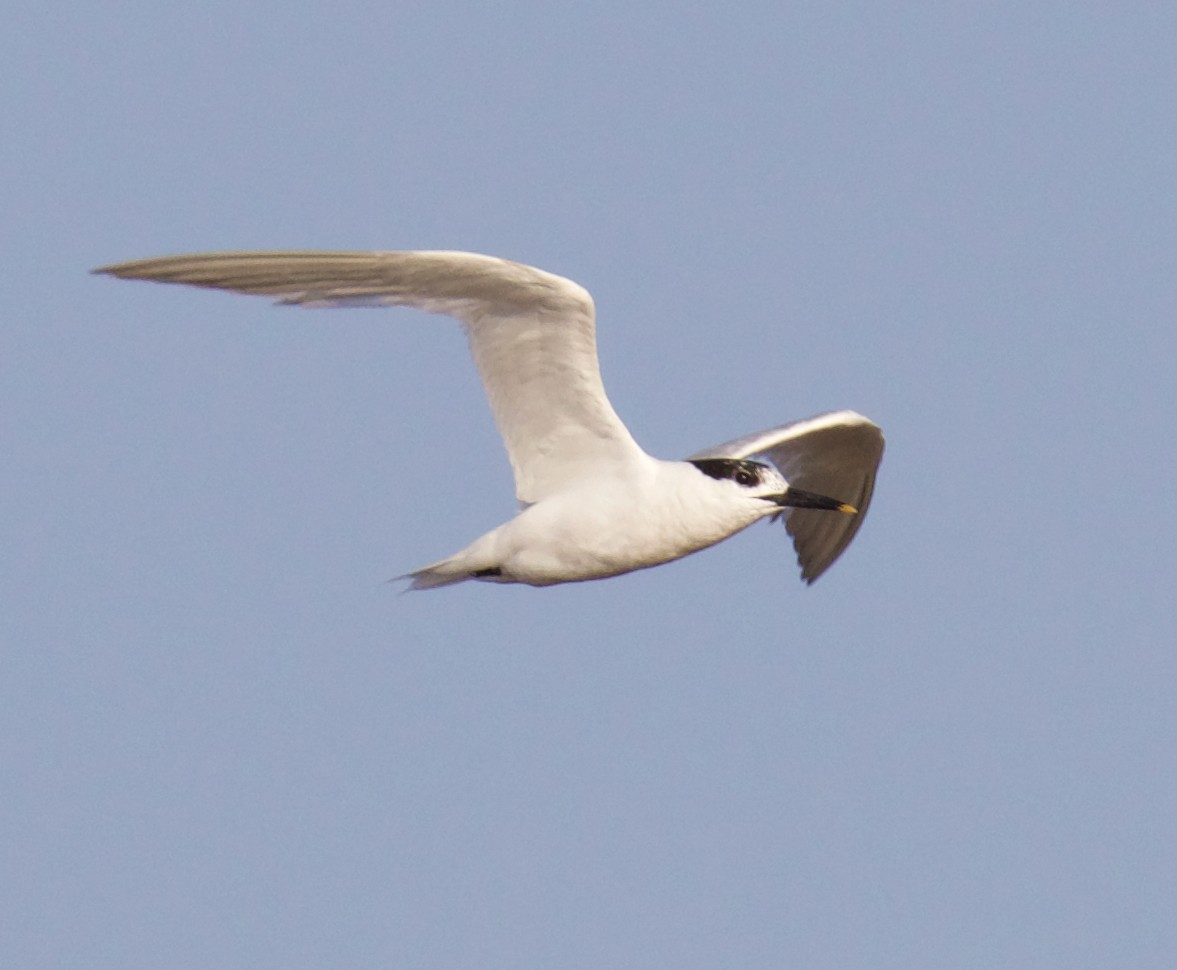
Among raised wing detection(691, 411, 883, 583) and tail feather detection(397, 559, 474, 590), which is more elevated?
raised wing detection(691, 411, 883, 583)

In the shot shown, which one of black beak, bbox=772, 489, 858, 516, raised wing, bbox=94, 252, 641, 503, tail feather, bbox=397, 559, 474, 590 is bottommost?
tail feather, bbox=397, 559, 474, 590

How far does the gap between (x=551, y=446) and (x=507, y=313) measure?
3.02ft

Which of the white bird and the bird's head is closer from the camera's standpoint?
the white bird

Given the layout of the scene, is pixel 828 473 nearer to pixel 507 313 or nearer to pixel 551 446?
pixel 551 446

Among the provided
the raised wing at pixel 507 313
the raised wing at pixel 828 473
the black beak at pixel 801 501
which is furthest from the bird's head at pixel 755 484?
the raised wing at pixel 828 473

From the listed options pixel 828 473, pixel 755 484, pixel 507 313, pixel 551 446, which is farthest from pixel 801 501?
pixel 828 473

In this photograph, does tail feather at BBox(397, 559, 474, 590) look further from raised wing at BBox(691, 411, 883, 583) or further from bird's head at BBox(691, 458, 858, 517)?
raised wing at BBox(691, 411, 883, 583)

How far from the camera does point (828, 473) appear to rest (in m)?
12.6

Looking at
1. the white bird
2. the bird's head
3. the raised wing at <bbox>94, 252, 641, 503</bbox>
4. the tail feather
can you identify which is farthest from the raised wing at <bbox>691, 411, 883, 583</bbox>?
the tail feather

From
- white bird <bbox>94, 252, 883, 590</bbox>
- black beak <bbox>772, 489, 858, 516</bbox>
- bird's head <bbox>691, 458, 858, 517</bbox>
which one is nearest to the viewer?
white bird <bbox>94, 252, 883, 590</bbox>

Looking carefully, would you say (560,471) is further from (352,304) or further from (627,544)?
(352,304)

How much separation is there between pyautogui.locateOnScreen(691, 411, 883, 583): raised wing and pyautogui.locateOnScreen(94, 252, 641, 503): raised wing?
6.94 ft

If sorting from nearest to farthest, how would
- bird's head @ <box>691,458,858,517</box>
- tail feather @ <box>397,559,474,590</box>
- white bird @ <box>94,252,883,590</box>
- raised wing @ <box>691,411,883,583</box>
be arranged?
white bird @ <box>94,252,883,590</box> < bird's head @ <box>691,458,858,517</box> < tail feather @ <box>397,559,474,590</box> < raised wing @ <box>691,411,883,583</box>

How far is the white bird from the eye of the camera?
8.98 m
